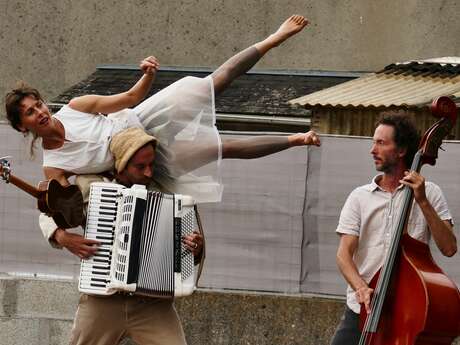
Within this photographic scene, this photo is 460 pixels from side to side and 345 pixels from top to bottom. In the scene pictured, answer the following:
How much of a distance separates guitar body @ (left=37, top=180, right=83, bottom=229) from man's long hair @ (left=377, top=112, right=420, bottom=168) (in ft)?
5.28

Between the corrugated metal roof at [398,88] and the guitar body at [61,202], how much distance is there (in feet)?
25.3

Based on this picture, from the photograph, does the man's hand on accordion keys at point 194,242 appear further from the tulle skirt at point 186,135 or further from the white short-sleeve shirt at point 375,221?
the white short-sleeve shirt at point 375,221

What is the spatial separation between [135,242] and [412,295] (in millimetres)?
1453

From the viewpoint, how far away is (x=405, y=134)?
25.2ft

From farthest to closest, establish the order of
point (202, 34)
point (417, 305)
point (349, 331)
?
point (202, 34), point (349, 331), point (417, 305)

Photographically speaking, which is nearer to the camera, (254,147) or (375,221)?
(375,221)

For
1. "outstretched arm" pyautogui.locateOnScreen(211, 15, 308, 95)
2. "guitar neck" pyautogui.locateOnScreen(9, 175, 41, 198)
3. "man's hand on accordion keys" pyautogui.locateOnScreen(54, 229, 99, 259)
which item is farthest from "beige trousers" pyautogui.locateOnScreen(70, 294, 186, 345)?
"outstretched arm" pyautogui.locateOnScreen(211, 15, 308, 95)

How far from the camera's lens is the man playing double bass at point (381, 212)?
7.58 m

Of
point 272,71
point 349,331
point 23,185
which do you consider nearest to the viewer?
point 23,185

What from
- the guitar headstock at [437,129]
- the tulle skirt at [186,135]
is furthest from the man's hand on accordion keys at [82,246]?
the guitar headstock at [437,129]

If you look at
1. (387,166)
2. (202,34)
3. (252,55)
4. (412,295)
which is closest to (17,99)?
(252,55)

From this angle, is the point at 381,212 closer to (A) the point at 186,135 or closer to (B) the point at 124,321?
(A) the point at 186,135

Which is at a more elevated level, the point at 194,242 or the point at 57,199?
the point at 57,199

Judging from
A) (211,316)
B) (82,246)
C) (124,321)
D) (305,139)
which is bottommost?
(211,316)
